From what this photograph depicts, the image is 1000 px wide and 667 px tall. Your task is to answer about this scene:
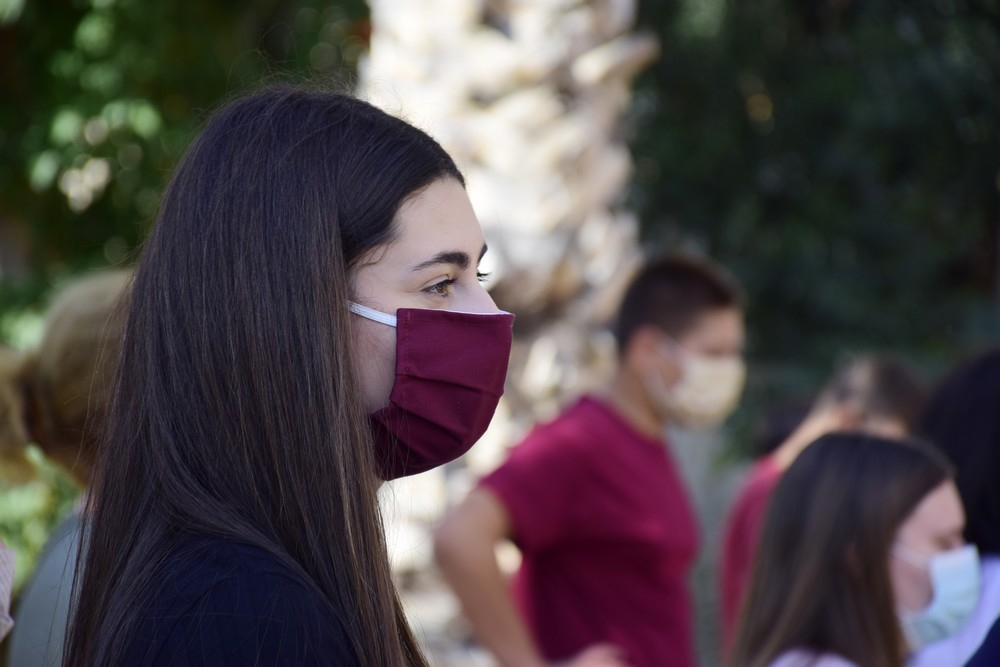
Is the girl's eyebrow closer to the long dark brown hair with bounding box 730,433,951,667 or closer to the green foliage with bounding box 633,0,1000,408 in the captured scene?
the long dark brown hair with bounding box 730,433,951,667

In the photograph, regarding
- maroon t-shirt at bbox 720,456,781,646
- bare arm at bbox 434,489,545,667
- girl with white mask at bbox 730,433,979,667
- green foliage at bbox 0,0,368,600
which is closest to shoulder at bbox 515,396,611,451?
bare arm at bbox 434,489,545,667

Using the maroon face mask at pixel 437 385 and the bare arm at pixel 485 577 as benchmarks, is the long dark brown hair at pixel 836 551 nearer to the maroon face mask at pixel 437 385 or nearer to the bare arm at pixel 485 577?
the bare arm at pixel 485 577

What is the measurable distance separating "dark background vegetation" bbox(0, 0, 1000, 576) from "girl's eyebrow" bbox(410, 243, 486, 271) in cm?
354

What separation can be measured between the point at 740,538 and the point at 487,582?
4.21 ft

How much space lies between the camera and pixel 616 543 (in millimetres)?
3516

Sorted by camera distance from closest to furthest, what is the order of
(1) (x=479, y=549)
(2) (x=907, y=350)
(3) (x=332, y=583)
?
(3) (x=332, y=583), (1) (x=479, y=549), (2) (x=907, y=350)

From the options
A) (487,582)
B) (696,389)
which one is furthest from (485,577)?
(696,389)

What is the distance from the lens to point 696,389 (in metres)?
3.98

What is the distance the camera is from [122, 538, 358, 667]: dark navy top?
1244mm

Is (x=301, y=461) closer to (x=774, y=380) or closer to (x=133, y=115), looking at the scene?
(x=133, y=115)

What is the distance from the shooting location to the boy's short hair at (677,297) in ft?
13.3

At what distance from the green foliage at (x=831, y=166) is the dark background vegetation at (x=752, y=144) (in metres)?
0.01

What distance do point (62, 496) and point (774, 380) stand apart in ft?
11.4

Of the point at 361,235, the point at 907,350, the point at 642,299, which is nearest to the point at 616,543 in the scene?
the point at 642,299
